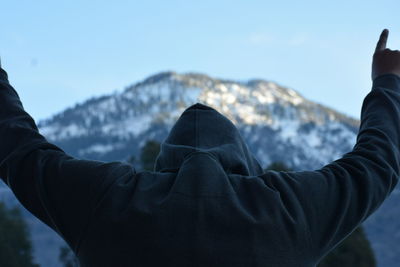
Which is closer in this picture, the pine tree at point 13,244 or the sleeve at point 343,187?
the sleeve at point 343,187

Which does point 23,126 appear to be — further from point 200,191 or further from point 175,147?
point 200,191

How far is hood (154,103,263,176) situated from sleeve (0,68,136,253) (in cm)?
12

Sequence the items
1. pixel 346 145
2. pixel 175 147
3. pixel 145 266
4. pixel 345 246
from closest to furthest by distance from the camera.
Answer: pixel 145 266
pixel 175 147
pixel 345 246
pixel 346 145

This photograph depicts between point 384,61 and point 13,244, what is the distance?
114 ft

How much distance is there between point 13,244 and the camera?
35531 millimetres

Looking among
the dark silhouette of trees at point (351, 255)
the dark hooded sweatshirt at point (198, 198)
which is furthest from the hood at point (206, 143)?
the dark silhouette of trees at point (351, 255)

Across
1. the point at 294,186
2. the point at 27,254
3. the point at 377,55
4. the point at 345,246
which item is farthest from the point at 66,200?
the point at 27,254

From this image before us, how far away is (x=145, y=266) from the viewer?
5.82 ft

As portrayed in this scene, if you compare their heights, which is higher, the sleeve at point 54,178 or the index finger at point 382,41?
the index finger at point 382,41

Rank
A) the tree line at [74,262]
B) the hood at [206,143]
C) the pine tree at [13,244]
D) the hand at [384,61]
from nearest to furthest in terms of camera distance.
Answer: the hood at [206,143] → the hand at [384,61] → the tree line at [74,262] → the pine tree at [13,244]

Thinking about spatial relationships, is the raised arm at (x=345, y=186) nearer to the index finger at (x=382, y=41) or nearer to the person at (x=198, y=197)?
the person at (x=198, y=197)

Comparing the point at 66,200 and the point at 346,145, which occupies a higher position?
the point at 66,200

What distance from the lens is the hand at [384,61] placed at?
2199 mm

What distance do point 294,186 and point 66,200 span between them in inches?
19.4
